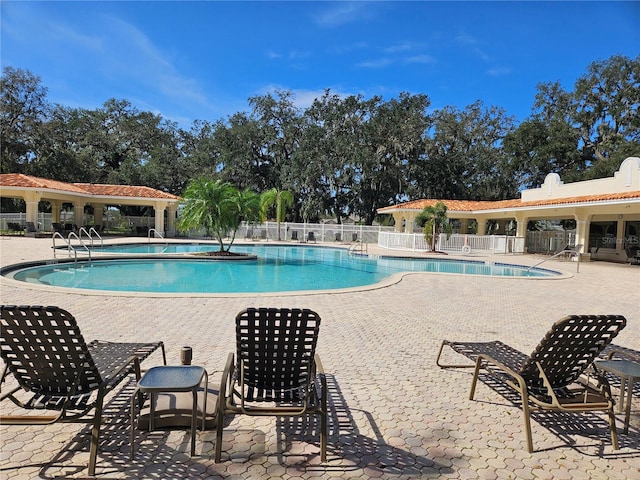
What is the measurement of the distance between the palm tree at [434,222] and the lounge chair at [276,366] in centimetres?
2145

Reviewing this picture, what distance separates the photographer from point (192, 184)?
18391mm

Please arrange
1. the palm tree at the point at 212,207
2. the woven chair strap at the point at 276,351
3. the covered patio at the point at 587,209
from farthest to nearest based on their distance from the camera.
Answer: the covered patio at the point at 587,209
the palm tree at the point at 212,207
the woven chair strap at the point at 276,351

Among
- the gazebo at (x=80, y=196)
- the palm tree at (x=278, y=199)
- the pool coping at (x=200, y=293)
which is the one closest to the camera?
the pool coping at (x=200, y=293)

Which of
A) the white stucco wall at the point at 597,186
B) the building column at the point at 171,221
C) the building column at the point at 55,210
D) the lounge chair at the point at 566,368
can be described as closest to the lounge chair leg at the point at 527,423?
the lounge chair at the point at 566,368

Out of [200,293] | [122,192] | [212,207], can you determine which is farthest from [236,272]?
[122,192]

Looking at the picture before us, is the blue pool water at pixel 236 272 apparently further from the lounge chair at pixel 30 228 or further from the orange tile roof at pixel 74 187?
the orange tile roof at pixel 74 187

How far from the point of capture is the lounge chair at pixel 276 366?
8.67 ft

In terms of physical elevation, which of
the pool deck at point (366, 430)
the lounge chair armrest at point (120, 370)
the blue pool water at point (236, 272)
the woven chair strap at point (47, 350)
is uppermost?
the woven chair strap at point (47, 350)

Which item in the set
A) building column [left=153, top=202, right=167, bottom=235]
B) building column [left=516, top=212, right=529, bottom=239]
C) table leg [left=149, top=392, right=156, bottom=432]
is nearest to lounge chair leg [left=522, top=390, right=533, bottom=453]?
table leg [left=149, top=392, right=156, bottom=432]

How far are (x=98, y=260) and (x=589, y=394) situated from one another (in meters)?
16.5

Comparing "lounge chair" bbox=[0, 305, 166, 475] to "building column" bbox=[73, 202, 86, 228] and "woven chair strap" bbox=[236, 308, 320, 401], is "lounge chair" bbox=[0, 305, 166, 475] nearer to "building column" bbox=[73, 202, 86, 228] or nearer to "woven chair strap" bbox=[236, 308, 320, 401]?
"woven chair strap" bbox=[236, 308, 320, 401]

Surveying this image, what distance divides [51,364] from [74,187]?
29892mm

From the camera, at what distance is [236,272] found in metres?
15.3

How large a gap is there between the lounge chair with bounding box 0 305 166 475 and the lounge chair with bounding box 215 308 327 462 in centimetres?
83
